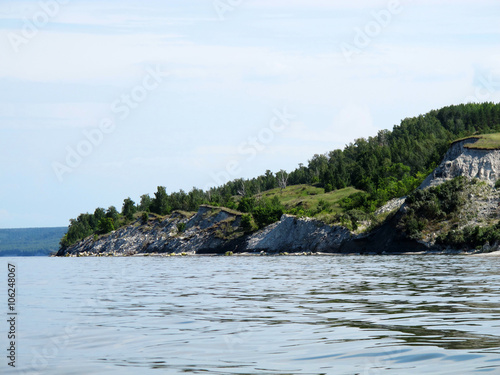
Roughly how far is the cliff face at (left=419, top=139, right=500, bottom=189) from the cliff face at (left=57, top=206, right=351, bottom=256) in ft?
71.0

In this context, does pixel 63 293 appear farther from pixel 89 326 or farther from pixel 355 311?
pixel 355 311

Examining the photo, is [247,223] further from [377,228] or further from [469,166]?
[469,166]

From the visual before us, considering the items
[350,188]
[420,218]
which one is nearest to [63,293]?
[420,218]

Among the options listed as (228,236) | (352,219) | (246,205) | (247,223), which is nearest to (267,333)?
(352,219)

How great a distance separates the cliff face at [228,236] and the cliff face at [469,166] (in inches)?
852

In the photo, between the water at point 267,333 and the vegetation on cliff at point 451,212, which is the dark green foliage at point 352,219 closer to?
the vegetation on cliff at point 451,212

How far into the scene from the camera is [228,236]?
162125 mm

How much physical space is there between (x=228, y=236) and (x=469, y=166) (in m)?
71.5

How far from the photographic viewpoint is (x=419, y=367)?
11.2 m

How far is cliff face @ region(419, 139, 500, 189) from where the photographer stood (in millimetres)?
109062

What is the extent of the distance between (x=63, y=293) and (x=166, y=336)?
1784cm

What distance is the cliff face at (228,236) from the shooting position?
128 metres

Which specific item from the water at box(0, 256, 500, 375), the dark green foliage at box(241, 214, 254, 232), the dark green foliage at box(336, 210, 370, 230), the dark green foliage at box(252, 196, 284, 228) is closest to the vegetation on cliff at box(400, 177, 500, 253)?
the dark green foliage at box(336, 210, 370, 230)

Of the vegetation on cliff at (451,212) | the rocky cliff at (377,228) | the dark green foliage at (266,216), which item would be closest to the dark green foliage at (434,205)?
the vegetation on cliff at (451,212)
